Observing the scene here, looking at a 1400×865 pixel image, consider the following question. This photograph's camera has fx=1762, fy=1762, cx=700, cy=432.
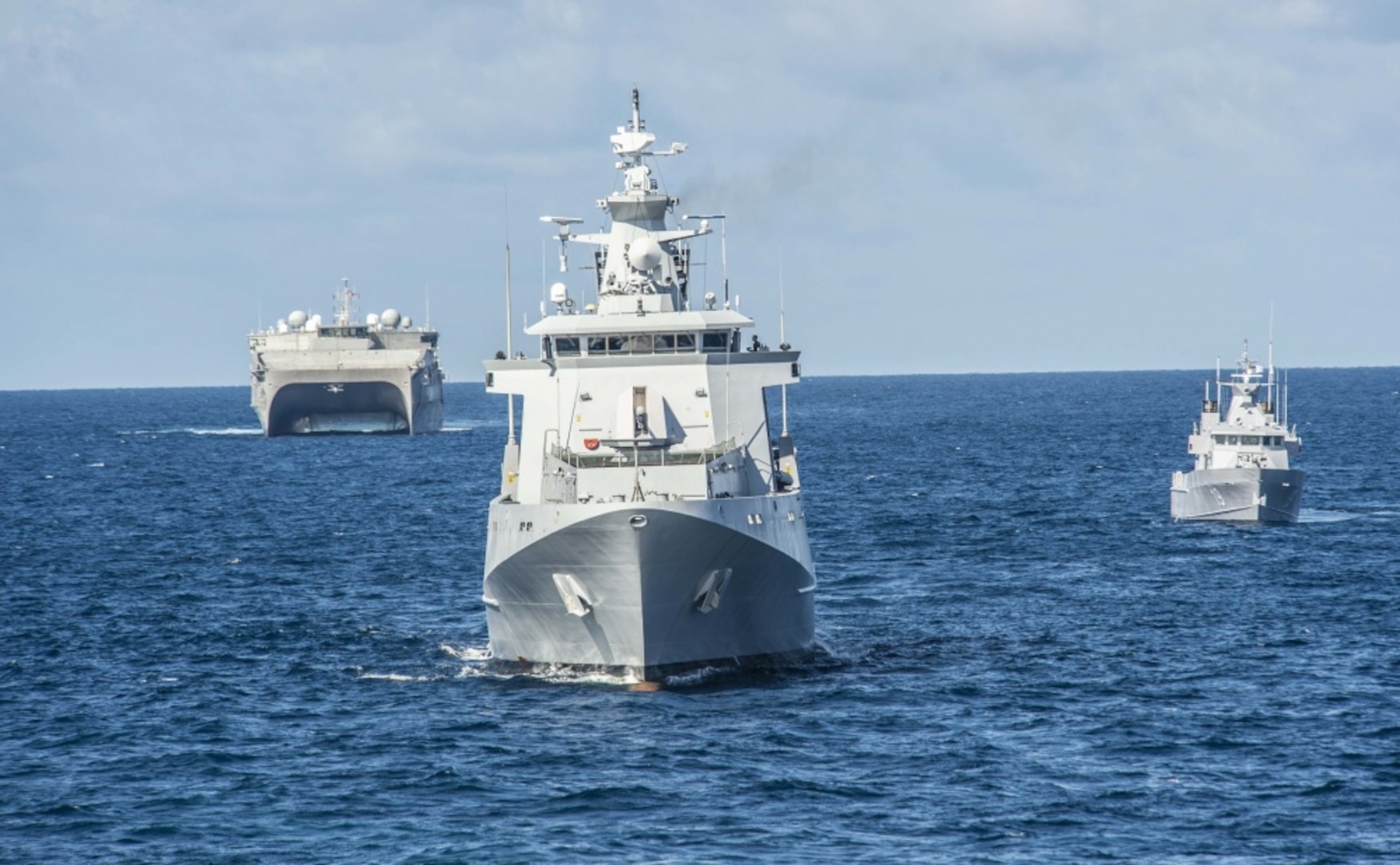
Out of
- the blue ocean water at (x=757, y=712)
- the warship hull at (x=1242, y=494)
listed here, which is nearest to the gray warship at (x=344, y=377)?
the blue ocean water at (x=757, y=712)

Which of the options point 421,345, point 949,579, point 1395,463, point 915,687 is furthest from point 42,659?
point 421,345

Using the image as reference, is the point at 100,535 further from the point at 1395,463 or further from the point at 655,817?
the point at 1395,463

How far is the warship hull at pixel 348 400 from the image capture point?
138375mm

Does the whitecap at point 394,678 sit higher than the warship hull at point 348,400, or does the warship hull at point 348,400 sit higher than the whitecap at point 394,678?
the warship hull at point 348,400

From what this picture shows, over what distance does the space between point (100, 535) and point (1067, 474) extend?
47682 mm

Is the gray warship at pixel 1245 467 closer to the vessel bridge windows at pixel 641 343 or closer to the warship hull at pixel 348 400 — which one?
the vessel bridge windows at pixel 641 343

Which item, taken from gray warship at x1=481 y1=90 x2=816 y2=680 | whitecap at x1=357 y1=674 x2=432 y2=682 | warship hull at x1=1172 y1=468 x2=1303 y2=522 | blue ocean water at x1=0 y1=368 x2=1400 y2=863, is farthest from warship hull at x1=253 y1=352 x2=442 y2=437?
whitecap at x1=357 y1=674 x2=432 y2=682

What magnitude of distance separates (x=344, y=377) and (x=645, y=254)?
104 metres

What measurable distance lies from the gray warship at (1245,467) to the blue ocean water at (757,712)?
50.2 inches

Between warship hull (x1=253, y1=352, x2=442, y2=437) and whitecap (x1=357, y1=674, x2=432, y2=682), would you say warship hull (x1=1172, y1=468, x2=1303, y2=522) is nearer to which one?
whitecap (x1=357, y1=674, x2=432, y2=682)

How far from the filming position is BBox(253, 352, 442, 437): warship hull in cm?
13838

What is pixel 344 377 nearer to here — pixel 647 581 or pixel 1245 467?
pixel 1245 467

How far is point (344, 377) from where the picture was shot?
138750 millimetres

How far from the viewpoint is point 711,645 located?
3419 centimetres
